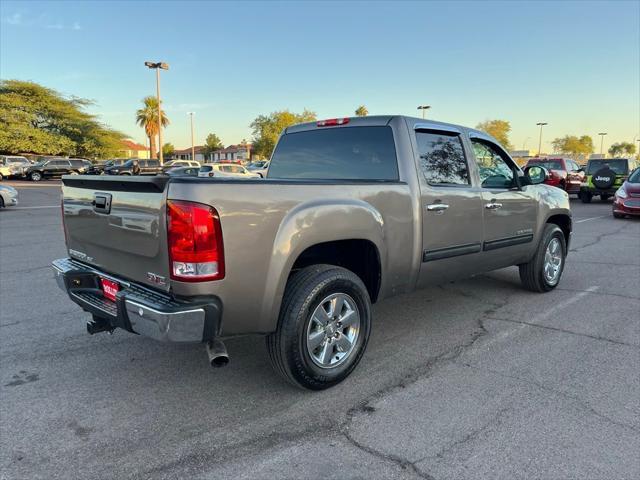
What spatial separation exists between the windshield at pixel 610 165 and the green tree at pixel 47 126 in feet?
154

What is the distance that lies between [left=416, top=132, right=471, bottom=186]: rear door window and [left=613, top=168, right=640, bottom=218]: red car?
11.6 meters

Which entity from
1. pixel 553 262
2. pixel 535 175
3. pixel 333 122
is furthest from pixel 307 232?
pixel 553 262

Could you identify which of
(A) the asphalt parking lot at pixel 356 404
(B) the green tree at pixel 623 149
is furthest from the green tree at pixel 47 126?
(B) the green tree at pixel 623 149

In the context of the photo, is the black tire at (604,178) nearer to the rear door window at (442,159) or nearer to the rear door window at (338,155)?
the rear door window at (442,159)

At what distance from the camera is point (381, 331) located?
14.4 ft

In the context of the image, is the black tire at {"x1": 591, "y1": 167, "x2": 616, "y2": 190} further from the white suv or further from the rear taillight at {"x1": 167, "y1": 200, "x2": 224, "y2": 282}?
the white suv

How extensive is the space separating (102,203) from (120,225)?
0.92 feet

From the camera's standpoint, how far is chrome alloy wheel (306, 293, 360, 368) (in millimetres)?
3152

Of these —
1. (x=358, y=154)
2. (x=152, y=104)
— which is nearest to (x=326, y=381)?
(x=358, y=154)

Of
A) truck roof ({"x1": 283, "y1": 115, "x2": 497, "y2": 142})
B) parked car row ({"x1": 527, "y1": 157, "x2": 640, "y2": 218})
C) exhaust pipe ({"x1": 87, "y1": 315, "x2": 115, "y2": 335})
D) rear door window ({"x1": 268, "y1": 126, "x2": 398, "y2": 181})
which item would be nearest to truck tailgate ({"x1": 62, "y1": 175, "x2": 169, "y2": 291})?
exhaust pipe ({"x1": 87, "y1": 315, "x2": 115, "y2": 335})

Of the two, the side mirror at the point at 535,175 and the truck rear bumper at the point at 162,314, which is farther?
the side mirror at the point at 535,175

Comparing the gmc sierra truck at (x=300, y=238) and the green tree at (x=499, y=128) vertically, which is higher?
the green tree at (x=499, y=128)

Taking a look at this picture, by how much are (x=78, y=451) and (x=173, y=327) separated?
0.86 m

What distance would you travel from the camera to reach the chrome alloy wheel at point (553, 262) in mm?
5630
